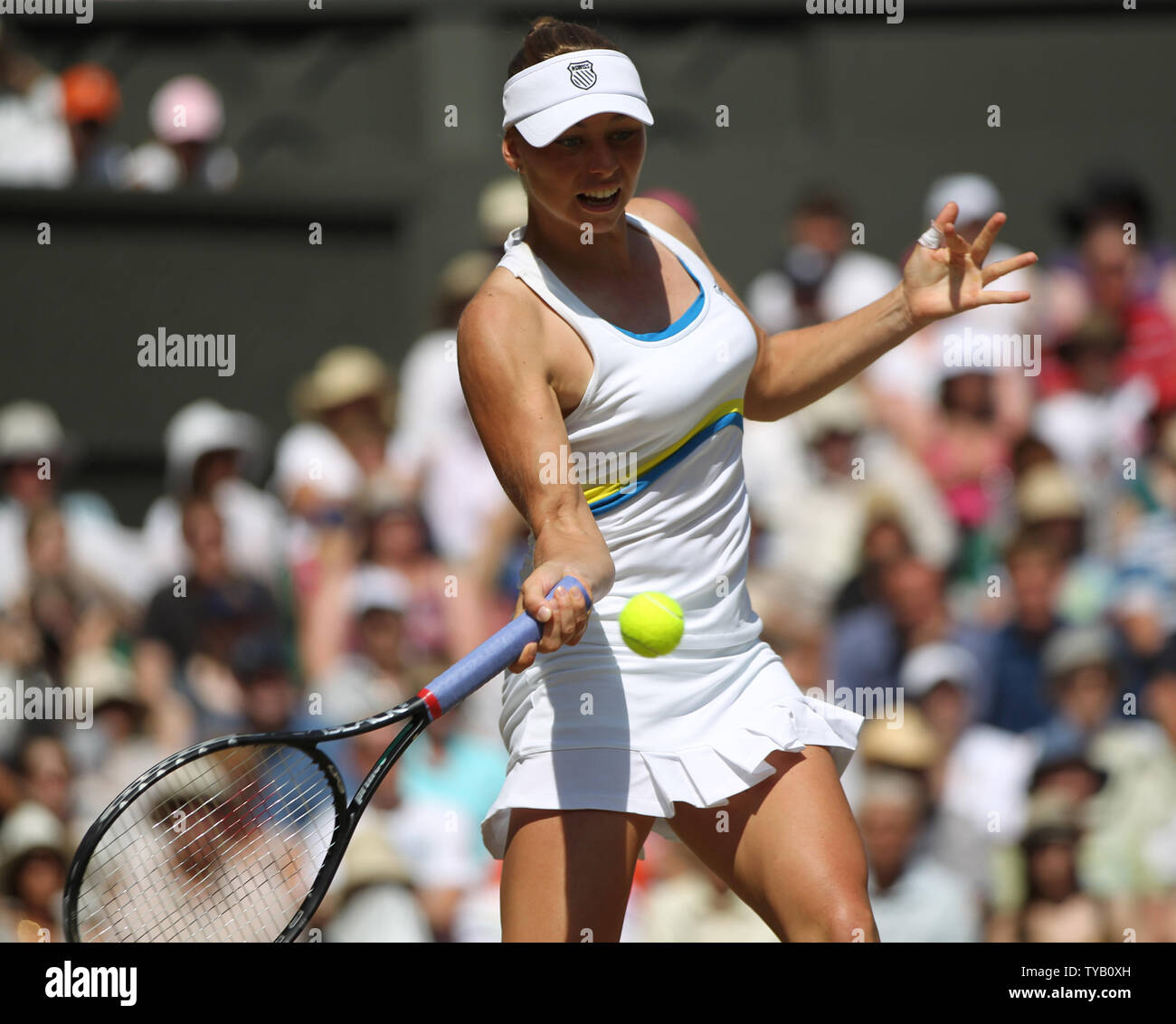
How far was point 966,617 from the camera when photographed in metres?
6.09

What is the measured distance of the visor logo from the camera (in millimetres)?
3125

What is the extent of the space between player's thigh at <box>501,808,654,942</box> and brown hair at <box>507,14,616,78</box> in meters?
1.33

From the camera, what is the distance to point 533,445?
3.03 m

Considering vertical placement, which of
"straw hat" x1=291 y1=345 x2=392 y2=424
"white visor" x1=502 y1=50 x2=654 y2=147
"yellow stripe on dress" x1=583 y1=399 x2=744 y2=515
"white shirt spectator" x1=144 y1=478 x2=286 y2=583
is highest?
"white visor" x1=502 y1=50 x2=654 y2=147

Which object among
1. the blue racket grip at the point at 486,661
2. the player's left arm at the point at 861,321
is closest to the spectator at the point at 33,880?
the blue racket grip at the point at 486,661

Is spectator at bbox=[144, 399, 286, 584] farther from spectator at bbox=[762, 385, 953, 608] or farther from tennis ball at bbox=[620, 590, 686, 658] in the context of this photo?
tennis ball at bbox=[620, 590, 686, 658]

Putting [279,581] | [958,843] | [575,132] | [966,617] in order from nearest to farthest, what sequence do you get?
1. [575,132]
2. [958,843]
3. [966,617]
4. [279,581]

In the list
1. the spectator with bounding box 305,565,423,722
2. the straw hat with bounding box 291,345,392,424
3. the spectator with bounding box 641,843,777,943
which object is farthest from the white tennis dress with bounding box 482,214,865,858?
the straw hat with bounding box 291,345,392,424

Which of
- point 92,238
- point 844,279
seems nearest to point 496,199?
point 844,279

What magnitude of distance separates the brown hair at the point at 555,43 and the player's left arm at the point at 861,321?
39 cm

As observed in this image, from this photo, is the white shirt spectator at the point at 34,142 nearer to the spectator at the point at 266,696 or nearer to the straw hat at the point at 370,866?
the spectator at the point at 266,696

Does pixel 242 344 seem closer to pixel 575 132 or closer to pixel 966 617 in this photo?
pixel 966 617

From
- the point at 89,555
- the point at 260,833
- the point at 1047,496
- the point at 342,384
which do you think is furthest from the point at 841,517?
the point at 260,833

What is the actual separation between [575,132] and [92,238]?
5.55 metres
